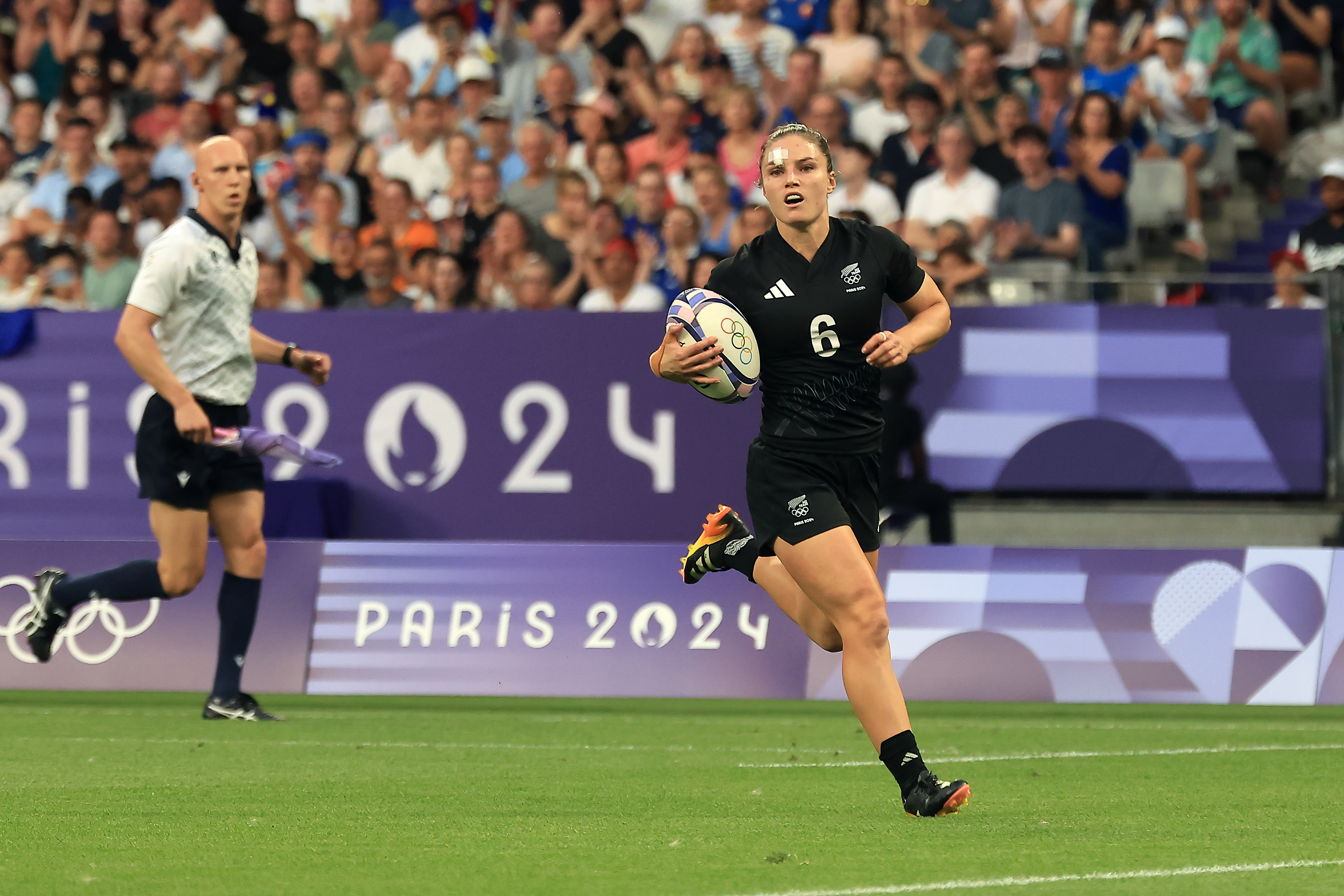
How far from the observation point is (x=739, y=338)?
6391mm

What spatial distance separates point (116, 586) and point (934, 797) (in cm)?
491

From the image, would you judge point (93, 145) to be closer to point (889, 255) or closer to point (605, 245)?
point (605, 245)

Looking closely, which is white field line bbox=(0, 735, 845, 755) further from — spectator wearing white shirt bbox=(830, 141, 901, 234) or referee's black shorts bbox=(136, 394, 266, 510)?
spectator wearing white shirt bbox=(830, 141, 901, 234)

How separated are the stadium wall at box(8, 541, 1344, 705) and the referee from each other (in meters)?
1.62

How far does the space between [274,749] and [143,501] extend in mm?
5081

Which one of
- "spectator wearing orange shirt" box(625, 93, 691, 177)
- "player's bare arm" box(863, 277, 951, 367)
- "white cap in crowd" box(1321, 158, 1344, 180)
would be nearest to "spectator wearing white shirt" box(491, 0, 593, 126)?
"spectator wearing orange shirt" box(625, 93, 691, 177)

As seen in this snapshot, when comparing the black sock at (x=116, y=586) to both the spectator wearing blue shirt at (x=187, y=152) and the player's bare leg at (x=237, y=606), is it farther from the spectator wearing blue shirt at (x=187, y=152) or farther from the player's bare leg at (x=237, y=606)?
the spectator wearing blue shirt at (x=187, y=152)

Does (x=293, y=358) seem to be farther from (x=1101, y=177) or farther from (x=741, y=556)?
(x=1101, y=177)

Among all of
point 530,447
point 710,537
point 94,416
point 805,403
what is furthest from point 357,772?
point 94,416

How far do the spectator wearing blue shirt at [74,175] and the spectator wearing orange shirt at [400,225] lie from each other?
2749 mm

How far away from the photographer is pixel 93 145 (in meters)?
16.4

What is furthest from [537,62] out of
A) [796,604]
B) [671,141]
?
[796,604]

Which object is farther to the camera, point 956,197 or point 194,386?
point 956,197

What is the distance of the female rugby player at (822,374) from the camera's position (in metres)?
6.19
